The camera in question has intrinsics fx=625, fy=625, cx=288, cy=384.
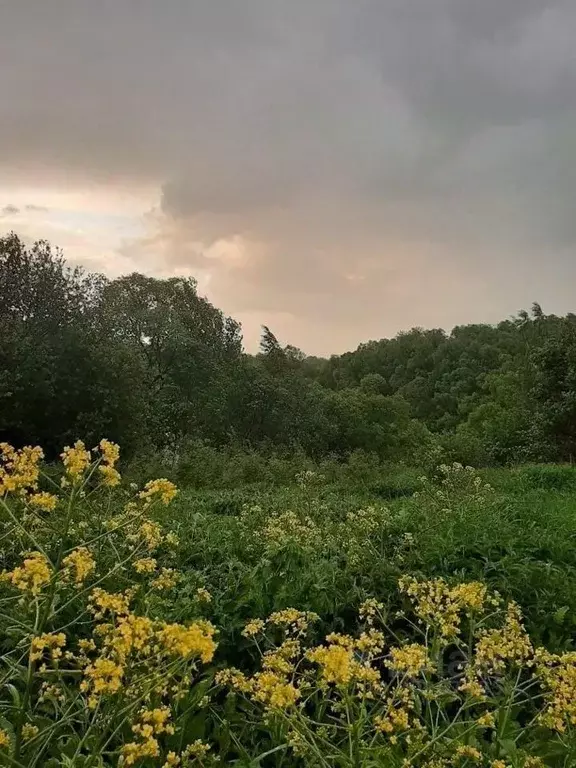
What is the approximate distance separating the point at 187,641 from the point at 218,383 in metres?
20.0

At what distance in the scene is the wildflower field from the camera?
4.56ft

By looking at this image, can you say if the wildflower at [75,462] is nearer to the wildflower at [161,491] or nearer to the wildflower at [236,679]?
the wildflower at [161,491]

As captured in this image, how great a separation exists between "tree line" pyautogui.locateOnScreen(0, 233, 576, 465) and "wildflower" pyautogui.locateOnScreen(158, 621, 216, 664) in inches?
460

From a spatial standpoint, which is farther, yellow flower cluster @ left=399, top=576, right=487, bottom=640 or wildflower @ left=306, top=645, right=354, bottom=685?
yellow flower cluster @ left=399, top=576, right=487, bottom=640

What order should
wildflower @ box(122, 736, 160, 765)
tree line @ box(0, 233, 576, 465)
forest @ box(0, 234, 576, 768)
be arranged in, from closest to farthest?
wildflower @ box(122, 736, 160, 765), forest @ box(0, 234, 576, 768), tree line @ box(0, 233, 576, 465)

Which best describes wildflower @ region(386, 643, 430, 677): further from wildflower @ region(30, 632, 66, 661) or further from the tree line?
the tree line

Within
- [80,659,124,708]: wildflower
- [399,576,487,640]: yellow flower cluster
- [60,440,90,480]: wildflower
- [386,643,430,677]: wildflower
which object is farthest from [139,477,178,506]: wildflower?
[399,576,487,640]: yellow flower cluster

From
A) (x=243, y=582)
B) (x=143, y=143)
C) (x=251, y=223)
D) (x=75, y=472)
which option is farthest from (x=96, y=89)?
(x=75, y=472)

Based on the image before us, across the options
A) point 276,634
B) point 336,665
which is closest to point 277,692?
point 336,665

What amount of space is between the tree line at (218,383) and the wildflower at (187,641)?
1169cm

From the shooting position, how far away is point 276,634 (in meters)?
2.78

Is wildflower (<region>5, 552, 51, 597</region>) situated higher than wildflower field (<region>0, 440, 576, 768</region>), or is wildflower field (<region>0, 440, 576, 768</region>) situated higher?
wildflower (<region>5, 552, 51, 597</region>)

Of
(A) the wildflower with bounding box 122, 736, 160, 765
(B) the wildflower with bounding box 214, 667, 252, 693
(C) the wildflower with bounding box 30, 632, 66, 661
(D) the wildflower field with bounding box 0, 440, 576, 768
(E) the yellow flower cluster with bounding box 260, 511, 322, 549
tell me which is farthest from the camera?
(E) the yellow flower cluster with bounding box 260, 511, 322, 549

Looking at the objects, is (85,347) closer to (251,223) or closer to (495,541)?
(251,223)
